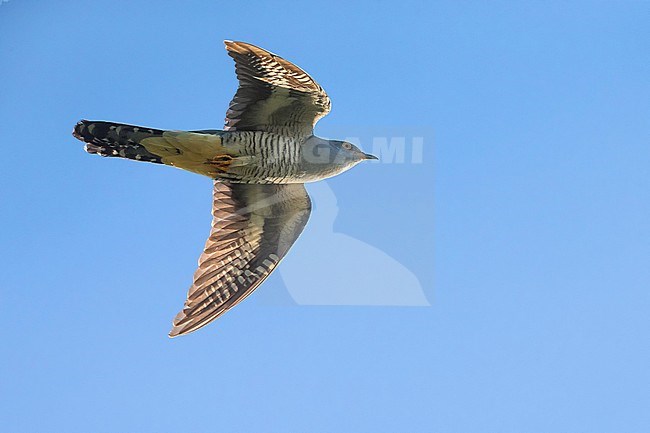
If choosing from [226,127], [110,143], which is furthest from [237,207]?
[110,143]

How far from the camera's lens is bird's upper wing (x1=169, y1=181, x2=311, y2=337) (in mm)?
6312

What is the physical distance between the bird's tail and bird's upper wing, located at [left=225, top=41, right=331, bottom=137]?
0.27 m

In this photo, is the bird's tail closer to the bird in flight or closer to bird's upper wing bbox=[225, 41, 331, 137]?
the bird in flight

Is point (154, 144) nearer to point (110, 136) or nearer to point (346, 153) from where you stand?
point (110, 136)

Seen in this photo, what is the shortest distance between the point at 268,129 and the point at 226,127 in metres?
0.29

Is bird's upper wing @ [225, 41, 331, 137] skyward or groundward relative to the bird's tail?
skyward

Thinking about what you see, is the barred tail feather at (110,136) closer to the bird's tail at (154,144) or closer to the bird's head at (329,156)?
the bird's tail at (154,144)

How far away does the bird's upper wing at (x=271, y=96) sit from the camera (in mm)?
5410

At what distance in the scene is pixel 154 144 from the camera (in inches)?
220

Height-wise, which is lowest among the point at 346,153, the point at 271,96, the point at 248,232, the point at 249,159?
the point at 248,232

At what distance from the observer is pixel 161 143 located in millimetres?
5570

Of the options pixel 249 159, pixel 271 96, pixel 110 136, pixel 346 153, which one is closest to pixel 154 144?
pixel 110 136

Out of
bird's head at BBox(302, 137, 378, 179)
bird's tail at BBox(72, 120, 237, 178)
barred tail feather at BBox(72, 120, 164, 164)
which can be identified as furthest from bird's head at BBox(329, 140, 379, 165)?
barred tail feather at BBox(72, 120, 164, 164)

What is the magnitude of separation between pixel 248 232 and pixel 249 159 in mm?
835
